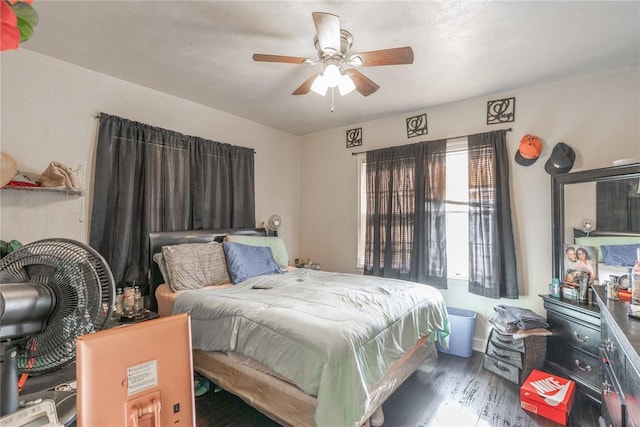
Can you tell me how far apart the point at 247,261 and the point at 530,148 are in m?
2.83

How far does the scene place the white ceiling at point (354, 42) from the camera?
1.71 metres

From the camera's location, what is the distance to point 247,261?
2941 mm

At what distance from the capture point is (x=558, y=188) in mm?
2529

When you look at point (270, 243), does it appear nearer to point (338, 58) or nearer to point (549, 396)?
point (338, 58)

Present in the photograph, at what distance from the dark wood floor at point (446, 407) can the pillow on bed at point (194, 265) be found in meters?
0.89

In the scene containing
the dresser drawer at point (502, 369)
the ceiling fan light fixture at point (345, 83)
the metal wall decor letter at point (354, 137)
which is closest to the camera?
the ceiling fan light fixture at point (345, 83)

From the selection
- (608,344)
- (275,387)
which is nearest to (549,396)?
(608,344)

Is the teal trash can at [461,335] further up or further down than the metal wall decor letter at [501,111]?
further down

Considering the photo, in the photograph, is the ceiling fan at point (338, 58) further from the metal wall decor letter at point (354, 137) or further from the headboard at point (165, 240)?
the headboard at point (165, 240)

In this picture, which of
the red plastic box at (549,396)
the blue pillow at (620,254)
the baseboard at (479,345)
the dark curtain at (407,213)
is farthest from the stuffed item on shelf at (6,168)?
the blue pillow at (620,254)

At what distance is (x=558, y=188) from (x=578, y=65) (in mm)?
981

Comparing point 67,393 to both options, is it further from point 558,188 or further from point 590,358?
point 558,188

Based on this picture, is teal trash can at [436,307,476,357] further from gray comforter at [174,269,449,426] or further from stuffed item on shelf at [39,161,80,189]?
stuffed item on shelf at [39,161,80,189]

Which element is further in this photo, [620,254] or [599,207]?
[599,207]
